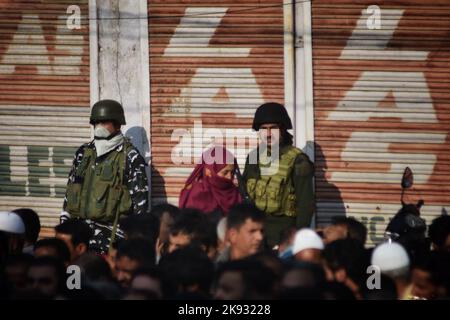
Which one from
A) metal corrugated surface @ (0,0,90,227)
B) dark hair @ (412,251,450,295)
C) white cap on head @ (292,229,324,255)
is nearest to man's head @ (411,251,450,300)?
dark hair @ (412,251,450,295)

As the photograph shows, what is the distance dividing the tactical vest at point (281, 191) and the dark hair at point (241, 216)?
5.04 feet

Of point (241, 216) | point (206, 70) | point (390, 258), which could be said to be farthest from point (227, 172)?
point (390, 258)

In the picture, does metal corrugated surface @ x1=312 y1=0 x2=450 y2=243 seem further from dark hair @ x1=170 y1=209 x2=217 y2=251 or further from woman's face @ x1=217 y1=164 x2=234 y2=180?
dark hair @ x1=170 y1=209 x2=217 y2=251

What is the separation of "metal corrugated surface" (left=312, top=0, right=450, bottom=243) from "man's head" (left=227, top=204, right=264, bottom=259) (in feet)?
10.4

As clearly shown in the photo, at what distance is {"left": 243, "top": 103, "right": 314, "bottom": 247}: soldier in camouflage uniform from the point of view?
36.9 ft

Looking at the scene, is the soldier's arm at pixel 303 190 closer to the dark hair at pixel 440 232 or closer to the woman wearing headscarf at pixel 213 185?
the woman wearing headscarf at pixel 213 185

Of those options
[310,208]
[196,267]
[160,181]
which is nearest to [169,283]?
[196,267]

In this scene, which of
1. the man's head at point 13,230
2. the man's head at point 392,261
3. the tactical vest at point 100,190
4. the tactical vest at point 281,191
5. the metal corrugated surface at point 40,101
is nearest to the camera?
the man's head at point 392,261

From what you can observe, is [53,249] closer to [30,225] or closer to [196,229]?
[196,229]

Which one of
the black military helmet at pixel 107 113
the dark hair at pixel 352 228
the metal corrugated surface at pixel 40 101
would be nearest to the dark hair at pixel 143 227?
the dark hair at pixel 352 228

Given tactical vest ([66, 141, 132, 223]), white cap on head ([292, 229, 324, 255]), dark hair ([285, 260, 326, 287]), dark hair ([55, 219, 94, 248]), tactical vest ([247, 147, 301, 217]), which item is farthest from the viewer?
tactical vest ([66, 141, 132, 223])

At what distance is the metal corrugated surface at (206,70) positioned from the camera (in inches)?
501

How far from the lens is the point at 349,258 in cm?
890

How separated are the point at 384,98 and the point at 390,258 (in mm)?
4198
